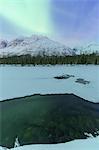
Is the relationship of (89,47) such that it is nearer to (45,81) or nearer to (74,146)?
(45,81)

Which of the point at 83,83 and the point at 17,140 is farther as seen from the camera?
the point at 83,83

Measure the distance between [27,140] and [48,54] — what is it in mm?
482

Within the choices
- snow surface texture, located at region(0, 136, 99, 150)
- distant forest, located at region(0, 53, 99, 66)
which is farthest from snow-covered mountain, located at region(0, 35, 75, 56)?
snow surface texture, located at region(0, 136, 99, 150)

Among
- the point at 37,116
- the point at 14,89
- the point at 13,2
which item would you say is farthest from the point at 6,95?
the point at 13,2

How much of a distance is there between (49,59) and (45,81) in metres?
0.13

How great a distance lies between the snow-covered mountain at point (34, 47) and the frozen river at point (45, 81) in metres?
0.08

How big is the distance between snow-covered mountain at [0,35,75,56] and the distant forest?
2 cm

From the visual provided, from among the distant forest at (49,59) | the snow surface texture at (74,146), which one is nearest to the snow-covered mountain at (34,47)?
the distant forest at (49,59)

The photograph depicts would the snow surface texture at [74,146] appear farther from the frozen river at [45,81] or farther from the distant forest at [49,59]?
the distant forest at [49,59]

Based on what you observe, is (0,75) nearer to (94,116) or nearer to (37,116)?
(37,116)

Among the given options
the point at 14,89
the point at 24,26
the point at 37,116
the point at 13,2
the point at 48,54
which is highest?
the point at 13,2

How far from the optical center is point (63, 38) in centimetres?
191

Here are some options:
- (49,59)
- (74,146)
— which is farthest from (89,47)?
(74,146)

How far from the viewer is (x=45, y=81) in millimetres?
1913
